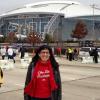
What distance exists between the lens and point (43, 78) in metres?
5.65

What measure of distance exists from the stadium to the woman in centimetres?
10650

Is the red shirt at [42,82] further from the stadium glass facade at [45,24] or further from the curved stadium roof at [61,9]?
the stadium glass facade at [45,24]

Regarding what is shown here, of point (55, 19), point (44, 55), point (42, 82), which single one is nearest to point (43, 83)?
point (42, 82)

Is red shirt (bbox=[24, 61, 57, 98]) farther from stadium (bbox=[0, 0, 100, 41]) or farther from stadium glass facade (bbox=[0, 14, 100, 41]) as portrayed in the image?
stadium glass facade (bbox=[0, 14, 100, 41])

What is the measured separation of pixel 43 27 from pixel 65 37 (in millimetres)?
8146

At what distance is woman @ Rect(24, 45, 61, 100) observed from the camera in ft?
18.4

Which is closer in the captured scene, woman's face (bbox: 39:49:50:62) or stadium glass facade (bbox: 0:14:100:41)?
woman's face (bbox: 39:49:50:62)

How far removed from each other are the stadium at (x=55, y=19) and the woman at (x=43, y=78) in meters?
106

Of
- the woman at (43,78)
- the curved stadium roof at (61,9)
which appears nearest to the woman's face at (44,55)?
the woman at (43,78)

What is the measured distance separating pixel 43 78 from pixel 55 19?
379 feet

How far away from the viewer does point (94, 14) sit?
388 ft

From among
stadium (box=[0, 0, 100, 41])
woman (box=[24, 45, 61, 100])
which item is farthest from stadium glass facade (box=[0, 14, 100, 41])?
woman (box=[24, 45, 61, 100])

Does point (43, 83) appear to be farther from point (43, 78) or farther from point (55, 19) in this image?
point (55, 19)

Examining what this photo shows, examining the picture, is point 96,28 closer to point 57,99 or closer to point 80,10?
point 80,10
